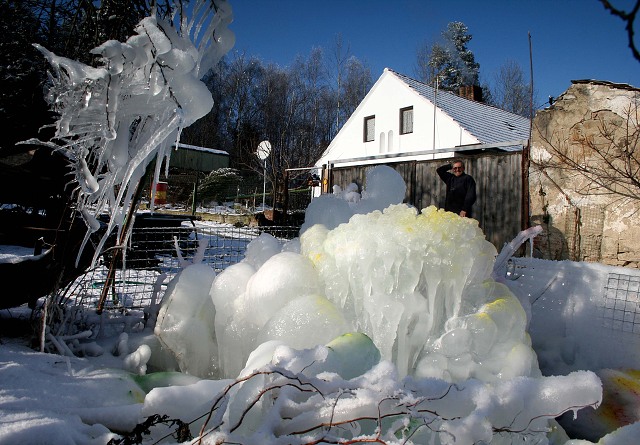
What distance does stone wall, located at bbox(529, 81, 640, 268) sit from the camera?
4367mm

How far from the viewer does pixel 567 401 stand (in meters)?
1.82

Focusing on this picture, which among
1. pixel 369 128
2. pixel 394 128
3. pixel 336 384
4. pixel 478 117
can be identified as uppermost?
pixel 478 117

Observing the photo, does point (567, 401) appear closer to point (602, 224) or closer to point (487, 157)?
point (602, 224)

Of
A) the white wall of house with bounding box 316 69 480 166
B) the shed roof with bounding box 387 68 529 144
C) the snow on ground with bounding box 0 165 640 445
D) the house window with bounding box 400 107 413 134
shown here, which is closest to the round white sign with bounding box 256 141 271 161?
the white wall of house with bounding box 316 69 480 166

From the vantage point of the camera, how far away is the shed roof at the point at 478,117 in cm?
1341

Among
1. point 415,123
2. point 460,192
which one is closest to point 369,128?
point 415,123

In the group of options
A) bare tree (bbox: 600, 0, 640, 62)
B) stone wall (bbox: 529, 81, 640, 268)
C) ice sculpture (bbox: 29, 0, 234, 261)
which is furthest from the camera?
stone wall (bbox: 529, 81, 640, 268)

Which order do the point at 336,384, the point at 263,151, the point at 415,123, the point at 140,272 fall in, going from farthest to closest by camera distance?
the point at 415,123, the point at 263,151, the point at 140,272, the point at 336,384

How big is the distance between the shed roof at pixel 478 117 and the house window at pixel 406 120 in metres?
0.72

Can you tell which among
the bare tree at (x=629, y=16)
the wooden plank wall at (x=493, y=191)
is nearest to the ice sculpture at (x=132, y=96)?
the bare tree at (x=629, y=16)

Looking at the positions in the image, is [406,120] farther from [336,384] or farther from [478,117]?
[336,384]

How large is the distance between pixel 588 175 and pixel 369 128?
12.1 metres

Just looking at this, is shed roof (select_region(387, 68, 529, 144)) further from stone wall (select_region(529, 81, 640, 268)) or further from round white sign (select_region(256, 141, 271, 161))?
stone wall (select_region(529, 81, 640, 268))

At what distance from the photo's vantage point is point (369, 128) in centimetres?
1641
